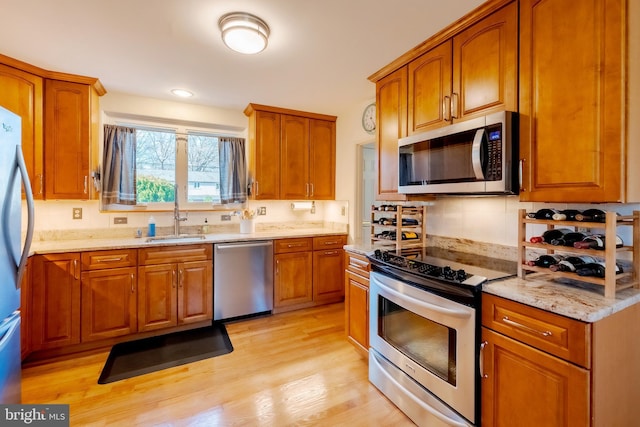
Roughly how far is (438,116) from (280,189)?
2171 millimetres

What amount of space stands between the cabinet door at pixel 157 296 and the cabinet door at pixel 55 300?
1.52 feet

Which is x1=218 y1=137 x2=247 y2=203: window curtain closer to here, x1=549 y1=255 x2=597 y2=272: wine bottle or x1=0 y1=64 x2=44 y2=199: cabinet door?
x1=0 y1=64 x2=44 y2=199: cabinet door

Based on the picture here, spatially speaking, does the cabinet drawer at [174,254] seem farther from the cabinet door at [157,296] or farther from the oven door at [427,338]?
the oven door at [427,338]

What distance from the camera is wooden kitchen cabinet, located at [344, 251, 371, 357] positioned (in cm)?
223

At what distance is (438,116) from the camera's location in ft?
6.50

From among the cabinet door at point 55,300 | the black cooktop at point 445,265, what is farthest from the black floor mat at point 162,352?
the black cooktop at point 445,265

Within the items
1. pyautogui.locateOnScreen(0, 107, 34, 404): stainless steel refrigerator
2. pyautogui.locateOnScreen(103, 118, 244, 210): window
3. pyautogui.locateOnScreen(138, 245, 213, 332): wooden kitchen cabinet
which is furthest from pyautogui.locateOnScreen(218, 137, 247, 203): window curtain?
pyautogui.locateOnScreen(0, 107, 34, 404): stainless steel refrigerator

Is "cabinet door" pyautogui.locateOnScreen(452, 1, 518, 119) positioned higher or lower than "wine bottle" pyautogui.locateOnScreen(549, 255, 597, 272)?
higher

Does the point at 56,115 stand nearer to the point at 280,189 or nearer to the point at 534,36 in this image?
the point at 280,189

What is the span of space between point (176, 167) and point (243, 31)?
209 centimetres

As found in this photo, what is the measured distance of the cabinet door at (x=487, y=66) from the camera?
5.17 feet

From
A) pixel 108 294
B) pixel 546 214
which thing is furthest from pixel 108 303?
pixel 546 214

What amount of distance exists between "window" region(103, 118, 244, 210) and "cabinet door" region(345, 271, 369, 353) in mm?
2091

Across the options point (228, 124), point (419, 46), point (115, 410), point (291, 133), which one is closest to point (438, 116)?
point (419, 46)
